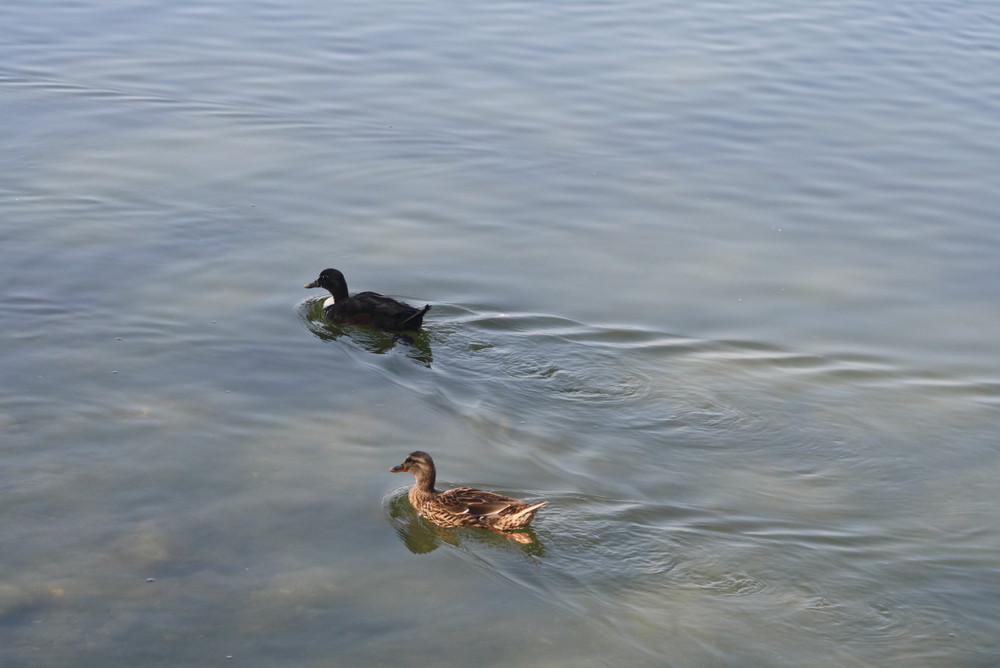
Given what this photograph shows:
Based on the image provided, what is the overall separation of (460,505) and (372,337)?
346 cm

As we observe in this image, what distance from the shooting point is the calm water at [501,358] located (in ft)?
24.0

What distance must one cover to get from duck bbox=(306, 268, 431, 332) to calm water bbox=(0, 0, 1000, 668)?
0.26m

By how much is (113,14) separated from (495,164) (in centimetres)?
1040

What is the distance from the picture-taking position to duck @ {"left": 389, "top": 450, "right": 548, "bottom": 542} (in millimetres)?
7945

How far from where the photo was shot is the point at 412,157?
15.5 meters

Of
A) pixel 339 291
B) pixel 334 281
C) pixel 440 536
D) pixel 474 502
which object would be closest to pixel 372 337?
pixel 339 291

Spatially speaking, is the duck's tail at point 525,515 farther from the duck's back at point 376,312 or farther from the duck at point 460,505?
the duck's back at point 376,312

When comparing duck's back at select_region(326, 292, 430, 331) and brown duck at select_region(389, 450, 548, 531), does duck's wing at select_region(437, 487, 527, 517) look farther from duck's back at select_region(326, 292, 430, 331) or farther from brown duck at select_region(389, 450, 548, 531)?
duck's back at select_region(326, 292, 430, 331)

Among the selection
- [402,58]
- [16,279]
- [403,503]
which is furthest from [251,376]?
Answer: [402,58]

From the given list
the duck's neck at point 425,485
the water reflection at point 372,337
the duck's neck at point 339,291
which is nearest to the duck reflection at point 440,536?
the duck's neck at point 425,485

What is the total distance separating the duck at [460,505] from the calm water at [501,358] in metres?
0.15

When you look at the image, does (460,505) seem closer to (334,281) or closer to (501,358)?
(501,358)

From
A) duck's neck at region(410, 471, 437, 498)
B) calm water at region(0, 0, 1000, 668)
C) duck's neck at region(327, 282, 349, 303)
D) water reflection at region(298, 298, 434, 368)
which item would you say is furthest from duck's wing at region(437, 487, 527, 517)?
duck's neck at region(327, 282, 349, 303)

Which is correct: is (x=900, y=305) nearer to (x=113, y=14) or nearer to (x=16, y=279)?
(x=16, y=279)
